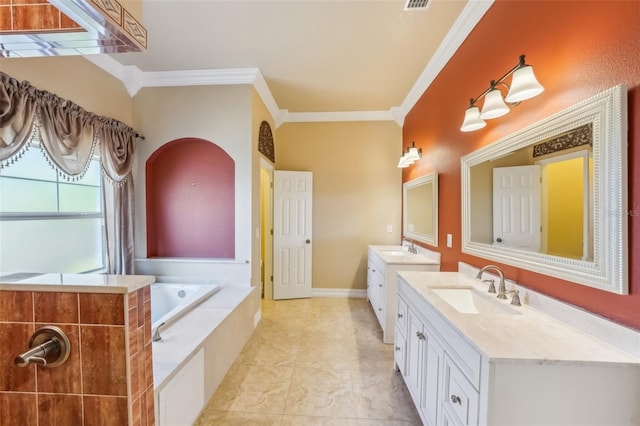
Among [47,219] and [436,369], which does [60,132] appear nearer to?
[47,219]

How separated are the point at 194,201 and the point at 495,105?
3.03m

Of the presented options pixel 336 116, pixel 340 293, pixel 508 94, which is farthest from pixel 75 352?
pixel 336 116

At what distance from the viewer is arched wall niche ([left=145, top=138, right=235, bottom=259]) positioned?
3.05 meters

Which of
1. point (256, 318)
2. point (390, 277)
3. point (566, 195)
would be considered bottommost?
point (256, 318)

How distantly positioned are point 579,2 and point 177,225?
362 cm

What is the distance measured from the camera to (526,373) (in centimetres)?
88

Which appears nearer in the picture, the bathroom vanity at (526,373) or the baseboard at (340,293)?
the bathroom vanity at (526,373)

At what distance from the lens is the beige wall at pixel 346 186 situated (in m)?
4.00

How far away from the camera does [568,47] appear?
1.17 m

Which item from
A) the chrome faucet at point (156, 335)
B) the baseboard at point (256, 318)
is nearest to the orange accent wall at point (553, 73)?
the baseboard at point (256, 318)

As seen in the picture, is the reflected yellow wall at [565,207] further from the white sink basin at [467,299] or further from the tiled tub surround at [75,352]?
the tiled tub surround at [75,352]

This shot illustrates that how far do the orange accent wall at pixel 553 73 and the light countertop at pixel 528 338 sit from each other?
0.40 ft

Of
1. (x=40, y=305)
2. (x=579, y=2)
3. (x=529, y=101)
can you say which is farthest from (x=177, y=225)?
(x=579, y=2)

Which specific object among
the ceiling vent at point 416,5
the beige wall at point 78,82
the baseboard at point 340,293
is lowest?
the baseboard at point 340,293
